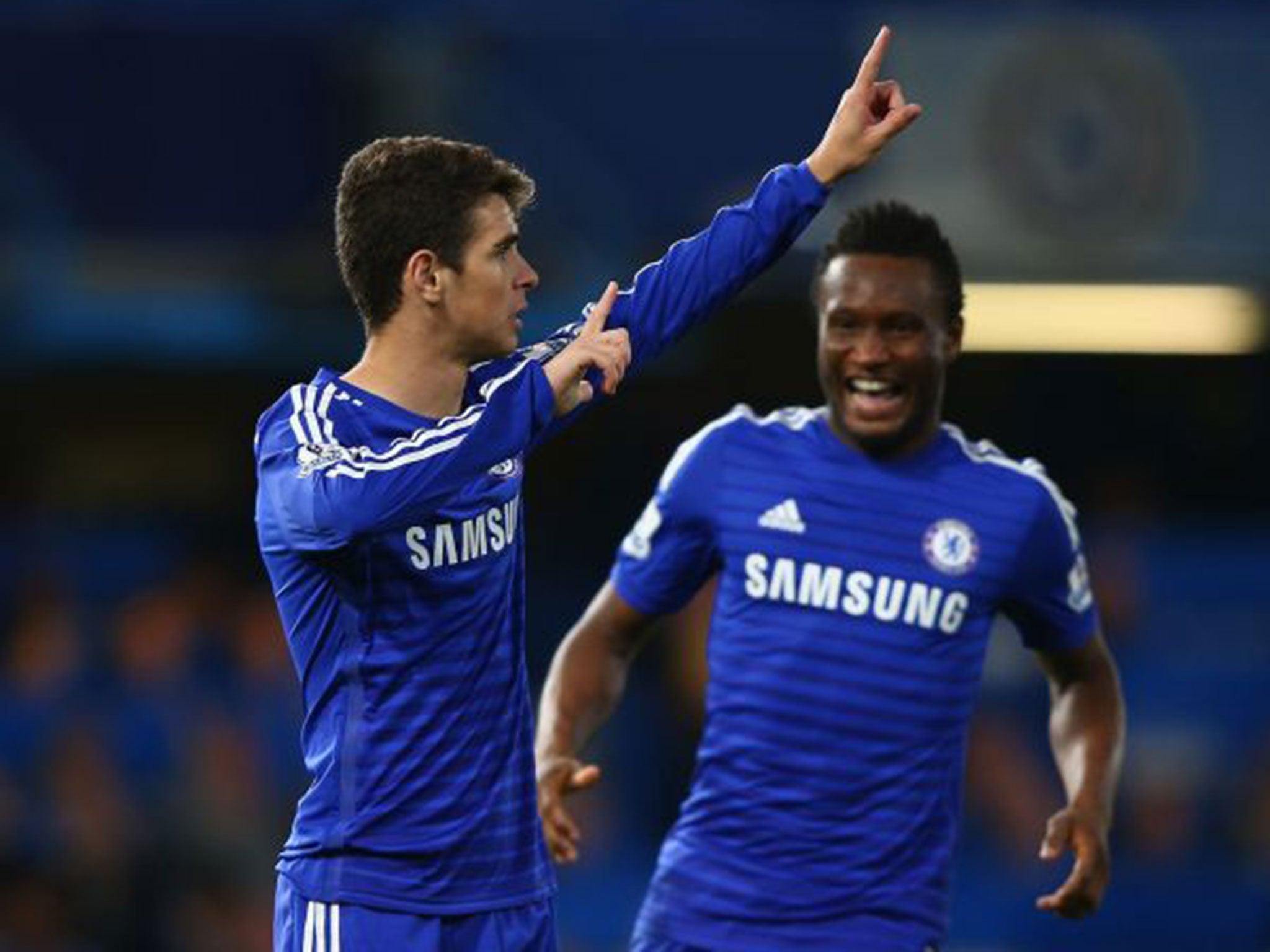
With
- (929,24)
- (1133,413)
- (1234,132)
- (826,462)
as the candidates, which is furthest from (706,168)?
(826,462)

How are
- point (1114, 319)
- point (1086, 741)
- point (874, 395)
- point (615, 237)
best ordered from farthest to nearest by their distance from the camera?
point (1114, 319)
point (615, 237)
point (1086, 741)
point (874, 395)

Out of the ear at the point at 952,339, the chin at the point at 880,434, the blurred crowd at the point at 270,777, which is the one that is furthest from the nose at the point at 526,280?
the blurred crowd at the point at 270,777

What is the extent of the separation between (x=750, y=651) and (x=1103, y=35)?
20.5ft

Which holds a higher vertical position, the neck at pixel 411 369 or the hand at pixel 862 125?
the hand at pixel 862 125

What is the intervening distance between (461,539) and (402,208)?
21.5 inches

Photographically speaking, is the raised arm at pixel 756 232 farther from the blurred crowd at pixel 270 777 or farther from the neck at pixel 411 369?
the blurred crowd at pixel 270 777

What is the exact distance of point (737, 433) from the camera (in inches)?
230

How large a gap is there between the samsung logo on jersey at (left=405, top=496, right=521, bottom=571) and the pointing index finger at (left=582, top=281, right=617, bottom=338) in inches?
13.0

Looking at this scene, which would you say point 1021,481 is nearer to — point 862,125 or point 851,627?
point 851,627

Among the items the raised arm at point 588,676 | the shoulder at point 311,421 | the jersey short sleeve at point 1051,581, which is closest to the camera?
the shoulder at point 311,421

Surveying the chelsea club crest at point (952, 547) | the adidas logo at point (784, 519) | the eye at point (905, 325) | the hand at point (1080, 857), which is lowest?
the hand at point (1080, 857)

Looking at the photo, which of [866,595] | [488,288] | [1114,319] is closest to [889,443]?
[866,595]

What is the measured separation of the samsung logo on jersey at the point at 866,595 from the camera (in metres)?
5.64

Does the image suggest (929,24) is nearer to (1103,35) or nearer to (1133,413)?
(1103,35)
